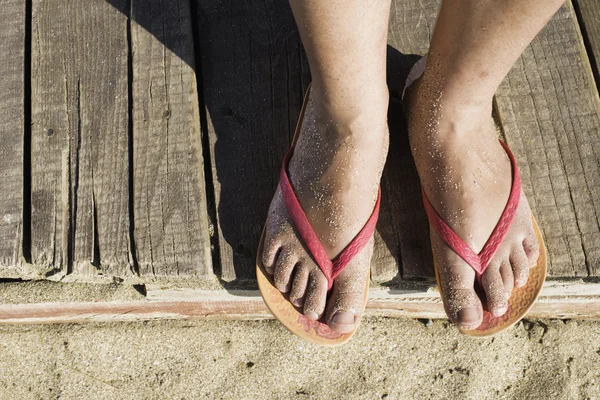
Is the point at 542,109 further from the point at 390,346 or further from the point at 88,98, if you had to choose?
the point at 88,98

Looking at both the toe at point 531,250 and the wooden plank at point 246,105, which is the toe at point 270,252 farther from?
the toe at point 531,250

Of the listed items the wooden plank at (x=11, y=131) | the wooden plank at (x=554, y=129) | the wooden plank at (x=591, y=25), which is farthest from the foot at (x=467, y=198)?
the wooden plank at (x=11, y=131)

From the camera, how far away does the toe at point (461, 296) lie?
4.71 feet

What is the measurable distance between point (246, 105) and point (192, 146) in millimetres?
222

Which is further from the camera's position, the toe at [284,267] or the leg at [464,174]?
the toe at [284,267]

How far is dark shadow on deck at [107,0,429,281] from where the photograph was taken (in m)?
1.63

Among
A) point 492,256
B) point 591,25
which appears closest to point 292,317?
point 492,256

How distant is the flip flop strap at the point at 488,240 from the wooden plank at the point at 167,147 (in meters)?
0.66

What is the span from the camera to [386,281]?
161 centimetres

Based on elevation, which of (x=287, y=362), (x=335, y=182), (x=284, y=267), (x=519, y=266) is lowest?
(x=287, y=362)

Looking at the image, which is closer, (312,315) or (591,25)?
(312,315)

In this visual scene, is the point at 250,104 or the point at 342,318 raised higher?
the point at 250,104

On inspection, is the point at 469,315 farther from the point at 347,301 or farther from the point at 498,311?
the point at 347,301

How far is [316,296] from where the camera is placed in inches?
58.4
